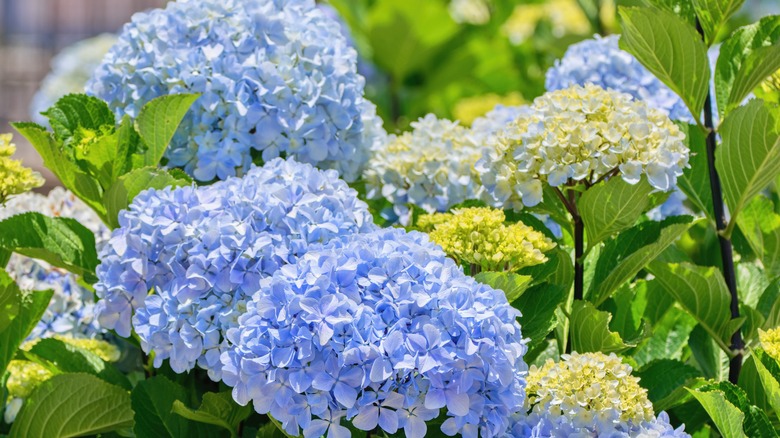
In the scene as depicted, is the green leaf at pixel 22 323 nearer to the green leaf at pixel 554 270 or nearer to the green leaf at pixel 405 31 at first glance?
the green leaf at pixel 554 270

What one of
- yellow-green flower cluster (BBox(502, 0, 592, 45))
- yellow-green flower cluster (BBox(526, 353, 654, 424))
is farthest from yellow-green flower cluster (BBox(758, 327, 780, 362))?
yellow-green flower cluster (BBox(502, 0, 592, 45))

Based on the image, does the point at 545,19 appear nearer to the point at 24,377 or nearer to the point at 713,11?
the point at 713,11

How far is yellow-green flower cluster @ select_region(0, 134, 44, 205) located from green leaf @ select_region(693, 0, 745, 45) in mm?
1155

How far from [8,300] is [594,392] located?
927 mm

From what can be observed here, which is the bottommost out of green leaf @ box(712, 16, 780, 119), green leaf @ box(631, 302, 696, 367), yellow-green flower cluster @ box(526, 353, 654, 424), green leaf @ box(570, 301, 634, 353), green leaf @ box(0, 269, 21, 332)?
green leaf @ box(631, 302, 696, 367)

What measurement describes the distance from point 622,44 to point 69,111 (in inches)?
38.0

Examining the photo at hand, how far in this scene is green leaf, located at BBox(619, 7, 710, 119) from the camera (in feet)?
6.26

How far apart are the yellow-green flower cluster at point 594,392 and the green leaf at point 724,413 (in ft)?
0.27

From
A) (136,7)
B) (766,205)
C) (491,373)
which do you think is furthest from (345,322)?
(136,7)

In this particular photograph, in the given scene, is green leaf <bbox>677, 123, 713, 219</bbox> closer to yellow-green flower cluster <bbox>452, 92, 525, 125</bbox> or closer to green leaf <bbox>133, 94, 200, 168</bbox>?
green leaf <bbox>133, 94, 200, 168</bbox>

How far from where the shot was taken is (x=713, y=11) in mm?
1985

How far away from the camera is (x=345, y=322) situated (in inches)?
58.2

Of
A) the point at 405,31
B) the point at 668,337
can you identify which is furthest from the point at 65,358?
the point at 405,31

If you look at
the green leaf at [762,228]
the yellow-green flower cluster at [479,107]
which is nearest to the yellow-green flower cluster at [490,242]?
the green leaf at [762,228]
